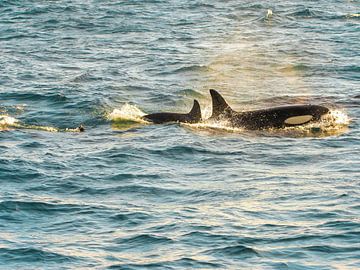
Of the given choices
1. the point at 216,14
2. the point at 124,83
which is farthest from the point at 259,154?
the point at 216,14

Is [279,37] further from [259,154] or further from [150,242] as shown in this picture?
[150,242]

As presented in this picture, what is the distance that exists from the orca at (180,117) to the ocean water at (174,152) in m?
0.26

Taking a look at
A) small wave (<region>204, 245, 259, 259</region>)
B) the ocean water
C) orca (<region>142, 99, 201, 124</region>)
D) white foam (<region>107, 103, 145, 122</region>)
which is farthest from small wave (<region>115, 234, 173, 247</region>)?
white foam (<region>107, 103, 145, 122</region>)

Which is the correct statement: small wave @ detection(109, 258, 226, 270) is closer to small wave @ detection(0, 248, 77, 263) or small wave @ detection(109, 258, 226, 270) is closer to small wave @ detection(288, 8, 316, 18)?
small wave @ detection(0, 248, 77, 263)

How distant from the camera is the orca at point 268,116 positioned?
2180 cm

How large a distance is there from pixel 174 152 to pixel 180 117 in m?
2.98

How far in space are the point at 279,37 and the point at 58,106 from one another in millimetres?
13742

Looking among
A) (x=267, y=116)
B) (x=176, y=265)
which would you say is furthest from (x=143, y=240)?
(x=267, y=116)

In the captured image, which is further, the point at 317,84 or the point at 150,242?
the point at 317,84

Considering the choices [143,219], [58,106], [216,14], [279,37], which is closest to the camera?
[143,219]

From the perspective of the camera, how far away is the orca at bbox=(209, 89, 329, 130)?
858 inches

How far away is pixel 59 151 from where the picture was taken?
20.3m

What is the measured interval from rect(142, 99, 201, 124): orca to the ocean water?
26cm

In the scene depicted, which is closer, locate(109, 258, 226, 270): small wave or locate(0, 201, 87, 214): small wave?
locate(109, 258, 226, 270): small wave
